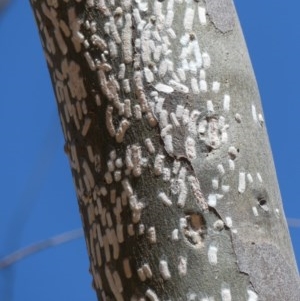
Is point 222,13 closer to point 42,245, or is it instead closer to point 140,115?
point 140,115

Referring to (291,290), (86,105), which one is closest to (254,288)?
(291,290)

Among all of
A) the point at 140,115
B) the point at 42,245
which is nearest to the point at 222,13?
the point at 140,115

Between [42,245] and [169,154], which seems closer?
[169,154]

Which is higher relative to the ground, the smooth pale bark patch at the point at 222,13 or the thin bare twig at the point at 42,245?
the smooth pale bark patch at the point at 222,13

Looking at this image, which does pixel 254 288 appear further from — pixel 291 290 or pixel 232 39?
pixel 232 39

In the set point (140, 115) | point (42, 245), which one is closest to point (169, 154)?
point (140, 115)

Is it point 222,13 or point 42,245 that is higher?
point 222,13

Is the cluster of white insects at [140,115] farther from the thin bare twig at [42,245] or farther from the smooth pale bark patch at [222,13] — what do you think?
the thin bare twig at [42,245]

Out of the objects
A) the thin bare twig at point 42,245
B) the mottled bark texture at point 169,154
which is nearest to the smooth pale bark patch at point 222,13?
the mottled bark texture at point 169,154
